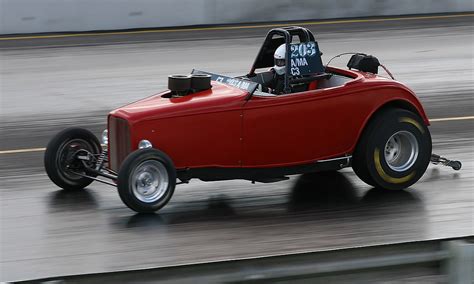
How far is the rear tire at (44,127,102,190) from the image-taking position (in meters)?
9.23

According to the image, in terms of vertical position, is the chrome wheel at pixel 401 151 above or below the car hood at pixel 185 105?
below

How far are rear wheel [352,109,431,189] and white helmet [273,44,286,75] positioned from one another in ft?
3.34

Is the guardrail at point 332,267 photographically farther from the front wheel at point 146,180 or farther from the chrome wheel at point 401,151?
the chrome wheel at point 401,151

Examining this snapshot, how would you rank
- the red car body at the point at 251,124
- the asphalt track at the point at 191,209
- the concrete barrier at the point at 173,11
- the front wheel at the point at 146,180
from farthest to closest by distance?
1. the concrete barrier at the point at 173,11
2. the red car body at the point at 251,124
3. the front wheel at the point at 146,180
4. the asphalt track at the point at 191,209

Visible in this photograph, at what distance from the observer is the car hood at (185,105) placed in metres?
8.49

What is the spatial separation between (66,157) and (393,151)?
319 cm

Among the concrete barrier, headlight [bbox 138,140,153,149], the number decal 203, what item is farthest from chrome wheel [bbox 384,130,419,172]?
the concrete barrier

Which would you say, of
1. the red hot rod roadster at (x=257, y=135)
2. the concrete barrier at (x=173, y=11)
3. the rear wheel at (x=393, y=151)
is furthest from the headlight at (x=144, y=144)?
the concrete barrier at (x=173, y=11)

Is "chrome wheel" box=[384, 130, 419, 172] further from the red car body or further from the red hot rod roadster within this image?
the red car body

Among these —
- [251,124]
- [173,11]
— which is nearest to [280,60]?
[251,124]

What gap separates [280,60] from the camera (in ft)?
30.9

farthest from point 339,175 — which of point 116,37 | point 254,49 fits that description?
point 116,37

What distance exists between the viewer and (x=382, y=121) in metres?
9.19

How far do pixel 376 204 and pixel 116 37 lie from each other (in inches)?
495
